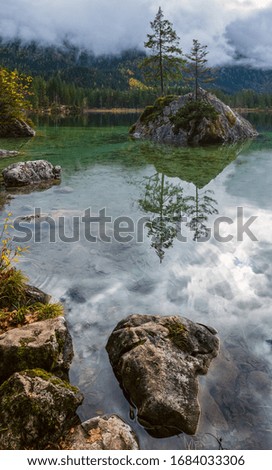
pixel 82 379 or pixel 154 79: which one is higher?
pixel 154 79

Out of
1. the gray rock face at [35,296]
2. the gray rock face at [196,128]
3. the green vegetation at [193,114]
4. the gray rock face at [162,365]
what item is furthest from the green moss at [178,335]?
the green vegetation at [193,114]

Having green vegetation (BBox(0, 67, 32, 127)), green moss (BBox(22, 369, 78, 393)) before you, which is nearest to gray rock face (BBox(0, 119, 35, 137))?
green vegetation (BBox(0, 67, 32, 127))

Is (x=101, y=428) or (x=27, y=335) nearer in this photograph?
(x=101, y=428)

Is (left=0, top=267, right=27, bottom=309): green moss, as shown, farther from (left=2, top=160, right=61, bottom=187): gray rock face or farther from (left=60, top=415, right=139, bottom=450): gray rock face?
(left=2, top=160, right=61, bottom=187): gray rock face

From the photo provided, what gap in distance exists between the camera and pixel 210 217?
594 inches

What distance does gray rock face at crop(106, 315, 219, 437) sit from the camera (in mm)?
5445

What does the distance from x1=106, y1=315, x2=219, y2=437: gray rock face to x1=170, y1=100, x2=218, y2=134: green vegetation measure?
37612mm

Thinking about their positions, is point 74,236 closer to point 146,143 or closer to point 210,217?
point 210,217

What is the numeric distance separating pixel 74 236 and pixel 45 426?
27.8 feet

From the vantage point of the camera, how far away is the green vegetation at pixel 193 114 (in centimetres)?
4156

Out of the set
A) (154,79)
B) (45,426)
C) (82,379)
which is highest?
(154,79)

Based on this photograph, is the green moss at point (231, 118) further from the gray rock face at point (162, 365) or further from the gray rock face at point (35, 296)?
the gray rock face at point (162, 365)
